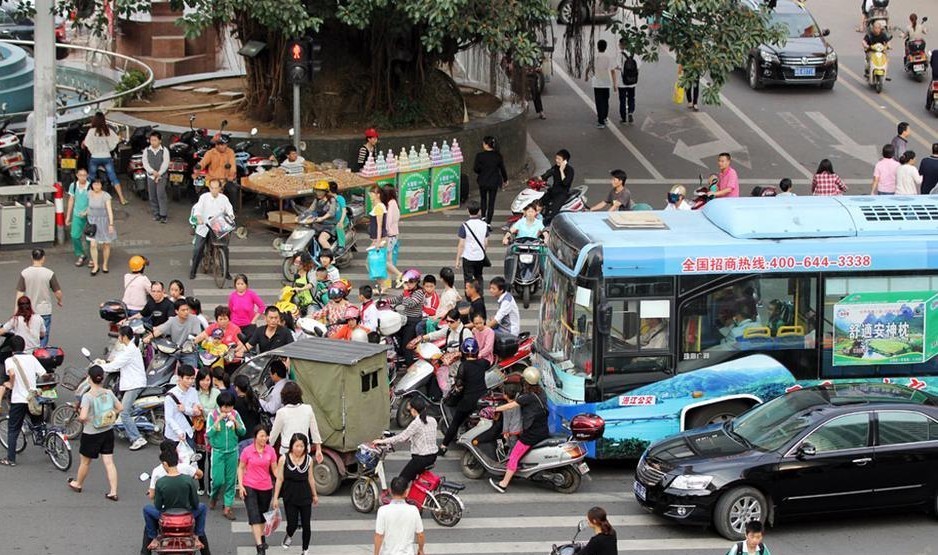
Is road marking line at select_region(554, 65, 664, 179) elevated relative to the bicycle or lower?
elevated

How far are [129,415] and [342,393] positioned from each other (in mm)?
2690

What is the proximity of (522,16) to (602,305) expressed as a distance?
10088 millimetres

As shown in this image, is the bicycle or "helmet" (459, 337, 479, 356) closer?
the bicycle

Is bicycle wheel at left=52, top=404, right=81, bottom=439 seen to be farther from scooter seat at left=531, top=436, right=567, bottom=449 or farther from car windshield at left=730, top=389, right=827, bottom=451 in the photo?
car windshield at left=730, top=389, right=827, bottom=451

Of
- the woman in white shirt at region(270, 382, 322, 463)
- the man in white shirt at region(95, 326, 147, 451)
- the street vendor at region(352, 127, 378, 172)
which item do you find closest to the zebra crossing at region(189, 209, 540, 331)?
the street vendor at region(352, 127, 378, 172)

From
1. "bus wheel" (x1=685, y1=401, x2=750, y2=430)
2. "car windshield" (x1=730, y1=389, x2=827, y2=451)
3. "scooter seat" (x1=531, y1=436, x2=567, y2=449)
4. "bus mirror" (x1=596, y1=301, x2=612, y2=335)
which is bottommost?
"scooter seat" (x1=531, y1=436, x2=567, y2=449)

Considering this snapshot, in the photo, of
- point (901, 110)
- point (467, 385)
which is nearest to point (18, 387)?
point (467, 385)

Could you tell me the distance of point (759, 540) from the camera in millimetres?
11781

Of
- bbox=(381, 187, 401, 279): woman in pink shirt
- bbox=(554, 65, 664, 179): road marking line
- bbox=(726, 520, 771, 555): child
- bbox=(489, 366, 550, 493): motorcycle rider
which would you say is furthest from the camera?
bbox=(554, 65, 664, 179): road marking line

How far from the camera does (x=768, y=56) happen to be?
33.5 meters

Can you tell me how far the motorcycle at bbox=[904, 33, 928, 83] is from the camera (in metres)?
34.0

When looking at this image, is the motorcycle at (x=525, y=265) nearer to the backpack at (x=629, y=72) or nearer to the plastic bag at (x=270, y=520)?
the plastic bag at (x=270, y=520)

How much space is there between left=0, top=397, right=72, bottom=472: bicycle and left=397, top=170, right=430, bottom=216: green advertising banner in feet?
32.9

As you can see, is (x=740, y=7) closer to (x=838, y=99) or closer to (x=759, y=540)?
(x=838, y=99)
